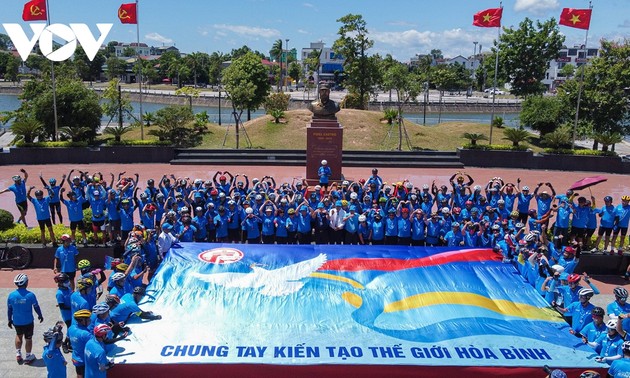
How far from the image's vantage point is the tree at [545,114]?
29.6 metres

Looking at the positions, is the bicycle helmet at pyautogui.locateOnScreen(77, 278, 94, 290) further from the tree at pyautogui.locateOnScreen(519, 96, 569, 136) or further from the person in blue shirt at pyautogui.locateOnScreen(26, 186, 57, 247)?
the tree at pyautogui.locateOnScreen(519, 96, 569, 136)

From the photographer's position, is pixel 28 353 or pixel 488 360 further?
pixel 28 353

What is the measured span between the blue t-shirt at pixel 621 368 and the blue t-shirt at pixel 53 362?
7.09 metres

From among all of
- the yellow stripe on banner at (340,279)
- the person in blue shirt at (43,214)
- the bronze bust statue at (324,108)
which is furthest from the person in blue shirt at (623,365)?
the bronze bust statue at (324,108)

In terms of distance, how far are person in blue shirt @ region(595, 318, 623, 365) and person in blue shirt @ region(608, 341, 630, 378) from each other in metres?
0.36

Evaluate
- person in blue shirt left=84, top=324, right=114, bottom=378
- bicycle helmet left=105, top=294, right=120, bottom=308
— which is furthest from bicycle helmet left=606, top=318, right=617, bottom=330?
bicycle helmet left=105, top=294, right=120, bottom=308

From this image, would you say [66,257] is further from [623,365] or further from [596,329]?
[623,365]

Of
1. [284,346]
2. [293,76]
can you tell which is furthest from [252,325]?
[293,76]

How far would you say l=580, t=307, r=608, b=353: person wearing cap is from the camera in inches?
285

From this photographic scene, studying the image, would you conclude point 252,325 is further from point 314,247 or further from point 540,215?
point 540,215

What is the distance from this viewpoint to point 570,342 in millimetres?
7559

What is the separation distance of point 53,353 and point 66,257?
3.15 metres

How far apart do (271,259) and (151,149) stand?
627 inches

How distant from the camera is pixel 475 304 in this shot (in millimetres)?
8672
